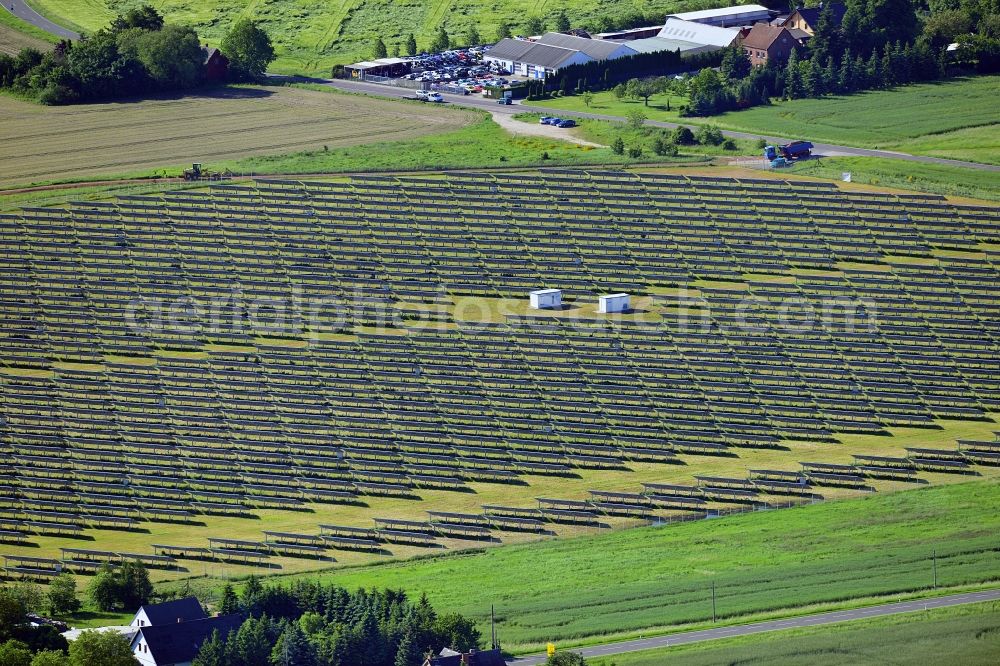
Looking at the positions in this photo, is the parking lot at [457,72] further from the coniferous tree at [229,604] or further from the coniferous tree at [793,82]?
the coniferous tree at [229,604]

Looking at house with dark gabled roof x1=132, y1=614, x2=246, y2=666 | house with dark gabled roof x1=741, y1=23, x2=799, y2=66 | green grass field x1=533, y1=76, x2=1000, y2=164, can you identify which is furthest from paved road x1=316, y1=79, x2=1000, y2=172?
house with dark gabled roof x1=132, y1=614, x2=246, y2=666

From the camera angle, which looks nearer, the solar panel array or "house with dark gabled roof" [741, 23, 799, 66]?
the solar panel array

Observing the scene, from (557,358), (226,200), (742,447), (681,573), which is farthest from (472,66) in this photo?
(681,573)

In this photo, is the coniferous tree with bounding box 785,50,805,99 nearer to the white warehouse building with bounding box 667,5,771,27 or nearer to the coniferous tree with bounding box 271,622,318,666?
the white warehouse building with bounding box 667,5,771,27

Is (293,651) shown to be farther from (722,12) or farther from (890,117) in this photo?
(722,12)

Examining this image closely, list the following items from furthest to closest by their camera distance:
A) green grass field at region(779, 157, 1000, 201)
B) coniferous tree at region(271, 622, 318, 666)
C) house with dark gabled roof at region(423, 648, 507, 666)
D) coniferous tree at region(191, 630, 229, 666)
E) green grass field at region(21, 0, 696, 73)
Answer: green grass field at region(21, 0, 696, 73)
green grass field at region(779, 157, 1000, 201)
coniferous tree at region(271, 622, 318, 666)
coniferous tree at region(191, 630, 229, 666)
house with dark gabled roof at region(423, 648, 507, 666)

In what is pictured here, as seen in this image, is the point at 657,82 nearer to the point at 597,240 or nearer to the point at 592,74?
the point at 592,74

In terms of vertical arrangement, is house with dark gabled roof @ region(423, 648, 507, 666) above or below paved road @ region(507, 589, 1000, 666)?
above

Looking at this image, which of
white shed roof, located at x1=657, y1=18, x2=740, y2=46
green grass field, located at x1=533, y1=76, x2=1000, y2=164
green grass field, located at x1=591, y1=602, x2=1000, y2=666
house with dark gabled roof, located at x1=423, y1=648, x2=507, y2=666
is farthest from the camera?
white shed roof, located at x1=657, y1=18, x2=740, y2=46

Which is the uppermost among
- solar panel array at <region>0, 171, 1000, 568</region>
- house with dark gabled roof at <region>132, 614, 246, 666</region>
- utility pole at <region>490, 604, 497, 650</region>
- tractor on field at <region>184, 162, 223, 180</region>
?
tractor on field at <region>184, 162, 223, 180</region>
